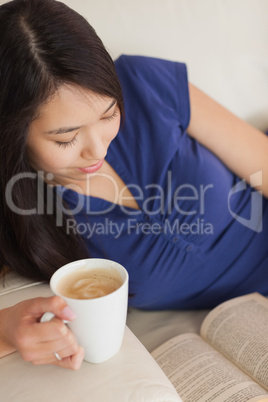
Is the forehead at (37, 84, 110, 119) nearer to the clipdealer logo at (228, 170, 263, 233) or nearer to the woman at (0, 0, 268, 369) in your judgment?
the woman at (0, 0, 268, 369)

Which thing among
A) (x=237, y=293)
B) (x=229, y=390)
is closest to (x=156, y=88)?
(x=237, y=293)

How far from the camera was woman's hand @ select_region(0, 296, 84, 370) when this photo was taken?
0.59 metres

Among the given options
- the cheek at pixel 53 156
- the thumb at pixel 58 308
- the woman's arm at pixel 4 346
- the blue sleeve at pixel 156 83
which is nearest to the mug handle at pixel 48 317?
the thumb at pixel 58 308

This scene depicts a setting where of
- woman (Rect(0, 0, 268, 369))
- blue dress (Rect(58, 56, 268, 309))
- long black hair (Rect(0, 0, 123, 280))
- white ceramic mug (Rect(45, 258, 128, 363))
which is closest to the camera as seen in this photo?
white ceramic mug (Rect(45, 258, 128, 363))

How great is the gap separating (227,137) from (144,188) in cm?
23

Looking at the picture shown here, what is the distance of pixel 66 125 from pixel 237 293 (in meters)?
0.68

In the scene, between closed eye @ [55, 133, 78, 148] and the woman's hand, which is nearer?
the woman's hand

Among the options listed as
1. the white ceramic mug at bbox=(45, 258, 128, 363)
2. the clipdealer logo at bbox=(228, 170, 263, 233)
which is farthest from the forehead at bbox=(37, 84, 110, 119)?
the clipdealer logo at bbox=(228, 170, 263, 233)

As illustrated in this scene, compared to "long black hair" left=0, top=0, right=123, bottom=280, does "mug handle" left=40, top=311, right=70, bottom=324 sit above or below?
below

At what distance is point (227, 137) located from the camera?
102 cm

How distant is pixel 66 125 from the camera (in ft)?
2.34

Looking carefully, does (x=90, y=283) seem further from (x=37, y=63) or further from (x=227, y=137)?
(x=227, y=137)

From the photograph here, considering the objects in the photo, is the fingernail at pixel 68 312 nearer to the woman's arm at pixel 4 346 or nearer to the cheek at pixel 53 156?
the woman's arm at pixel 4 346

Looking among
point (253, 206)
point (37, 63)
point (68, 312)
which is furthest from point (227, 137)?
point (68, 312)
